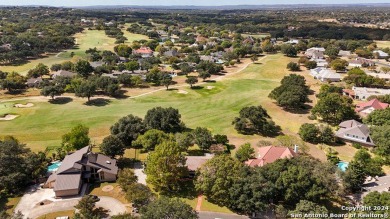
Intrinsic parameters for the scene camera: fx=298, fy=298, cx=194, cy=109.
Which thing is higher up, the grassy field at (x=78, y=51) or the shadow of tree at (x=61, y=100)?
the grassy field at (x=78, y=51)

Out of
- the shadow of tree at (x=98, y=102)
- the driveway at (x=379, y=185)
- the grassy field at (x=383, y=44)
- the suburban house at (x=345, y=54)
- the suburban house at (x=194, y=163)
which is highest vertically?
the grassy field at (x=383, y=44)

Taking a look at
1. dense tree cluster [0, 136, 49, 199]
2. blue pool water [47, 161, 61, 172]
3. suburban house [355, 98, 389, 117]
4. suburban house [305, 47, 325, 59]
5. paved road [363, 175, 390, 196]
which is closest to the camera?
dense tree cluster [0, 136, 49, 199]

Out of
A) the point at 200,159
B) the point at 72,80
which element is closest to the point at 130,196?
the point at 200,159

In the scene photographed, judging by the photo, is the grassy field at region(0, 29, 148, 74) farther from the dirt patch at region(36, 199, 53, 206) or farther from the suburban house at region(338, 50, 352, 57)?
the suburban house at region(338, 50, 352, 57)

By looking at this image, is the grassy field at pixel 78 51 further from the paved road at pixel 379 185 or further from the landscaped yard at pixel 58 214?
the paved road at pixel 379 185

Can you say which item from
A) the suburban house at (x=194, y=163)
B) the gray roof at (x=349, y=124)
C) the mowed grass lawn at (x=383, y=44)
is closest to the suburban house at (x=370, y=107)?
the gray roof at (x=349, y=124)

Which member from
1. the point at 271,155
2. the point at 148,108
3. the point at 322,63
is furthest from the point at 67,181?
the point at 322,63

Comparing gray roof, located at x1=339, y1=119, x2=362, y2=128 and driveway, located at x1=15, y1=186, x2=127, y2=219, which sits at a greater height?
gray roof, located at x1=339, y1=119, x2=362, y2=128

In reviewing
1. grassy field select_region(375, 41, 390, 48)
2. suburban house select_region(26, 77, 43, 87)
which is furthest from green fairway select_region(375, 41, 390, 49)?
suburban house select_region(26, 77, 43, 87)
